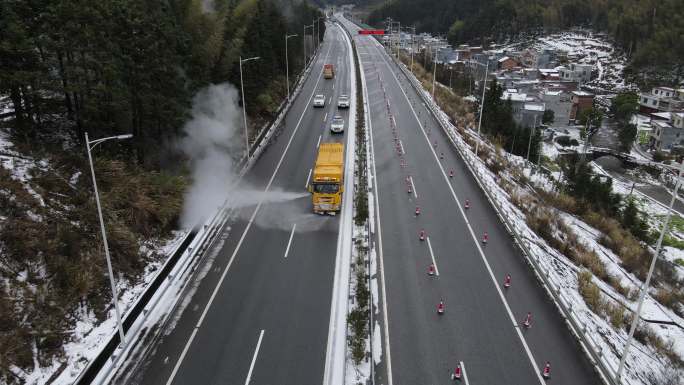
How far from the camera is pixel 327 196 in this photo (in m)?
26.8

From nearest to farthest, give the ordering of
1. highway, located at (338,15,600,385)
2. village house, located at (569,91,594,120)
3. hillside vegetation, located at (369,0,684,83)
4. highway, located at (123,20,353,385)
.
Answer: highway, located at (123,20,353,385), highway, located at (338,15,600,385), village house, located at (569,91,594,120), hillside vegetation, located at (369,0,684,83)

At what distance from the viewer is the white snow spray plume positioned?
27.1 metres

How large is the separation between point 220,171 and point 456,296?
2021 cm

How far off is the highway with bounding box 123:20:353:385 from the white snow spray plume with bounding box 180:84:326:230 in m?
0.18

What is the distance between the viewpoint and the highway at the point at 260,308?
15594 millimetres

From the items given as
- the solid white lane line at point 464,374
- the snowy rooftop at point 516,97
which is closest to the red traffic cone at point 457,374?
the solid white lane line at point 464,374

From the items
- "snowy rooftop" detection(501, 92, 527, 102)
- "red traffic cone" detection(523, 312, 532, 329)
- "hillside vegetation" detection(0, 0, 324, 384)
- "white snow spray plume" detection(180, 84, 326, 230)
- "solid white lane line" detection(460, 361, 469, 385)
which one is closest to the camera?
"solid white lane line" detection(460, 361, 469, 385)

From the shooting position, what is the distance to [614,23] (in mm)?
161375

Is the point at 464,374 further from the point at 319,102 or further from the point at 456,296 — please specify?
the point at 319,102

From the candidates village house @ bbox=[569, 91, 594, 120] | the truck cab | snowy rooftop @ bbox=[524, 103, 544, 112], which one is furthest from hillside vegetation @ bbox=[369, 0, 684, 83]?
the truck cab

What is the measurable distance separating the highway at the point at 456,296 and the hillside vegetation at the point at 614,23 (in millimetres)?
126200

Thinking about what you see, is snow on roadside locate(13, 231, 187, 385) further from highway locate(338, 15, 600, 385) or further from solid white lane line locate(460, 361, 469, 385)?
solid white lane line locate(460, 361, 469, 385)

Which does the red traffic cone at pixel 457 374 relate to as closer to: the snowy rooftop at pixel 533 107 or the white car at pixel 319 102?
the white car at pixel 319 102

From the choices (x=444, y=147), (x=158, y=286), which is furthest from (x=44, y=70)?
(x=444, y=147)
